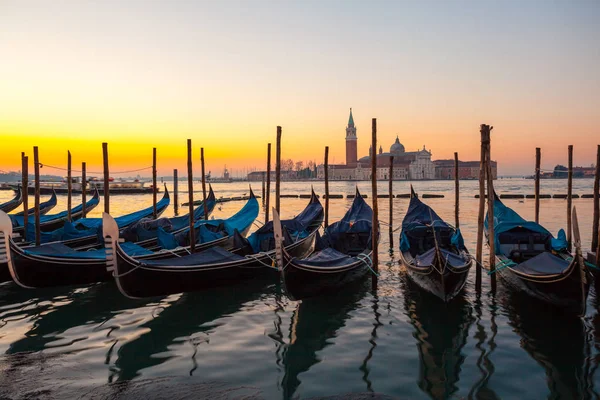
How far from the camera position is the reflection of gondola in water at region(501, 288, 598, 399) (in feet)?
12.9

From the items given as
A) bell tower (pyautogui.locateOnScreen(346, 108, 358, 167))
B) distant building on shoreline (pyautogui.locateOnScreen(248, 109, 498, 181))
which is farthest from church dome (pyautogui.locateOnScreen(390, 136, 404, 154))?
bell tower (pyautogui.locateOnScreen(346, 108, 358, 167))

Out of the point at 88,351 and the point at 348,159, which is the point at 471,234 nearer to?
the point at 88,351

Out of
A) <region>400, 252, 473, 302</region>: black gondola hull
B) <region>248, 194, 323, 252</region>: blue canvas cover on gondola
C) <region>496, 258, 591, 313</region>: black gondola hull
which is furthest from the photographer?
<region>248, 194, 323, 252</region>: blue canvas cover on gondola

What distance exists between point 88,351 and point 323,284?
118 inches

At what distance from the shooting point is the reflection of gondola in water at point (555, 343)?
3.94 m

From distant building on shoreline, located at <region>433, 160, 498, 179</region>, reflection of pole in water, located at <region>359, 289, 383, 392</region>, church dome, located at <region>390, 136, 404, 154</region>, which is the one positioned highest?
church dome, located at <region>390, 136, 404, 154</region>

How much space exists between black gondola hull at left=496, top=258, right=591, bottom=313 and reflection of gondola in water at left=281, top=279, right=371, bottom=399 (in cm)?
225

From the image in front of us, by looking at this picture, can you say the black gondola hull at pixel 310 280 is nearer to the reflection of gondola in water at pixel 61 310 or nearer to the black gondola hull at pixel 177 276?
the black gondola hull at pixel 177 276

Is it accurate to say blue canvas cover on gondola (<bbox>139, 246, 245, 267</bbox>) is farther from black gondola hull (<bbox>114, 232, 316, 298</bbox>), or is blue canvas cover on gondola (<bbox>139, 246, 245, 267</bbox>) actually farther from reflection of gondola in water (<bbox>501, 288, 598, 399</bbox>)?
reflection of gondola in water (<bbox>501, 288, 598, 399</bbox>)

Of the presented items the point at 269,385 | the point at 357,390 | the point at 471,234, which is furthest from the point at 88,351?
the point at 471,234

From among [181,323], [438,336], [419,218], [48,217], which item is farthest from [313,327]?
[48,217]

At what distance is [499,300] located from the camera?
6.42 m

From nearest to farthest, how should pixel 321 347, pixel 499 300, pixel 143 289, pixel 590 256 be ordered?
pixel 321 347 → pixel 143 289 → pixel 499 300 → pixel 590 256

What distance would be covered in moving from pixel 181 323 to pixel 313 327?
1.64 m
